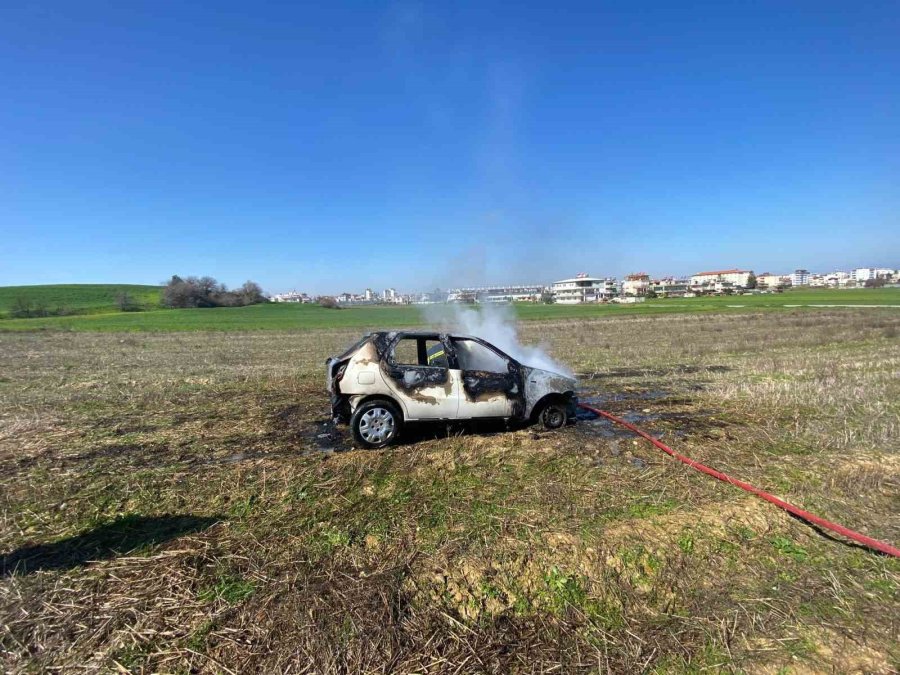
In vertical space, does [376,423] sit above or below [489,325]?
below

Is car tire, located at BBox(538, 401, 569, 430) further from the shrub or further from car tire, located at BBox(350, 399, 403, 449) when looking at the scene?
the shrub

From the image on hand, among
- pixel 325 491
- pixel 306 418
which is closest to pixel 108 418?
pixel 306 418

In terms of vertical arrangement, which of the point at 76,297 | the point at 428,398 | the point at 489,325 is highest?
the point at 76,297

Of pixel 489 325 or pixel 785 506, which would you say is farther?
pixel 489 325

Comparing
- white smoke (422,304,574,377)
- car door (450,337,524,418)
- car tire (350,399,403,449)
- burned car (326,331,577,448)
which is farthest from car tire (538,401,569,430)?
white smoke (422,304,574,377)

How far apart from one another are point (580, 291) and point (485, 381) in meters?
99.2

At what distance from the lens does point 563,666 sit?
2.63 m

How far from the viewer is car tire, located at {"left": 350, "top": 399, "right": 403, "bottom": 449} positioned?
598 centimetres

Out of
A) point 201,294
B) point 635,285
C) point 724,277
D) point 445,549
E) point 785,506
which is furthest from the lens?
point 724,277

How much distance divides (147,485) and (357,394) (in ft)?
8.51

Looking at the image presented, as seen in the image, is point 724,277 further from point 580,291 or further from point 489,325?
point 489,325

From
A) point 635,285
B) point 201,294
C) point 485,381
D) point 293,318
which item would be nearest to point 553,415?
point 485,381

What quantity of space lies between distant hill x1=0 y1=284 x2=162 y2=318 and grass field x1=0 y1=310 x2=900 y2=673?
73357 millimetres

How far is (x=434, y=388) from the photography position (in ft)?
20.3
